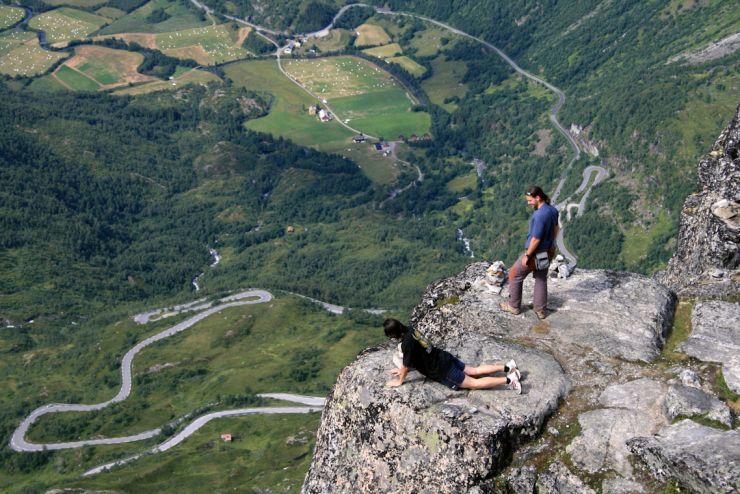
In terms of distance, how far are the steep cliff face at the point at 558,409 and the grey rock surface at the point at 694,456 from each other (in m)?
0.05

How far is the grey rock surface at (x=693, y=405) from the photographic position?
32.1 m

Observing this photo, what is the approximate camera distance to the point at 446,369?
35.2 metres

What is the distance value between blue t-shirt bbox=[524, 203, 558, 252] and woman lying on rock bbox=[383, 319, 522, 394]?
7362mm

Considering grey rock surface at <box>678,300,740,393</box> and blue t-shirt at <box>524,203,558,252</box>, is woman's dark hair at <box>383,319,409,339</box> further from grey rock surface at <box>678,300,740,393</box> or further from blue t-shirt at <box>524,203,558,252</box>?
grey rock surface at <box>678,300,740,393</box>

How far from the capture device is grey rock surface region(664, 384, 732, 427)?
105 feet

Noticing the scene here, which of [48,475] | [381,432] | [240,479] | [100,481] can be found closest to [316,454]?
[381,432]

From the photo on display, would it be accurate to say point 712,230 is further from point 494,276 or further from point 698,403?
point 698,403

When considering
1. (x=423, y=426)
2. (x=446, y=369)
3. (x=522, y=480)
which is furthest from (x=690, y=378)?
(x=423, y=426)

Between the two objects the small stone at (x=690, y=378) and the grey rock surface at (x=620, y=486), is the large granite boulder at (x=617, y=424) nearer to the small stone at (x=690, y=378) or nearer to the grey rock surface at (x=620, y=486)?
the grey rock surface at (x=620, y=486)

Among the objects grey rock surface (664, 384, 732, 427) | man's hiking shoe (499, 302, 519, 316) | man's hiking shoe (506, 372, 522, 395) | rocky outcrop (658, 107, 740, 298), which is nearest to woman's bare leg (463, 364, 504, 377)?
man's hiking shoe (506, 372, 522, 395)

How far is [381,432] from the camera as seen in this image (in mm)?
A: 35281

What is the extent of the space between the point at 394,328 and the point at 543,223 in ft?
35.0

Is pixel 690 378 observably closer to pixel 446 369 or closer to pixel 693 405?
pixel 693 405

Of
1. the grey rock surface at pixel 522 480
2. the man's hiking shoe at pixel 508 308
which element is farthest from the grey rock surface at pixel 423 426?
the man's hiking shoe at pixel 508 308
